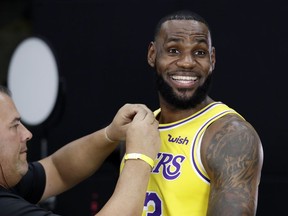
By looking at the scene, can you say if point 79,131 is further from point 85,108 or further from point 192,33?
point 192,33

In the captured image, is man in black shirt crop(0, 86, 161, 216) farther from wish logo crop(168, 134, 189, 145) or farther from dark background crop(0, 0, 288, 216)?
dark background crop(0, 0, 288, 216)

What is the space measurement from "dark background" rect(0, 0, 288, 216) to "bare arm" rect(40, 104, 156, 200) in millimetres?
260

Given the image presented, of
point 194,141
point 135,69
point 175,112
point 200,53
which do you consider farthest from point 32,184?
point 135,69

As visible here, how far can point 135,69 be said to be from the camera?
16.5ft

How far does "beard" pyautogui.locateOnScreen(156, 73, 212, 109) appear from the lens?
312cm

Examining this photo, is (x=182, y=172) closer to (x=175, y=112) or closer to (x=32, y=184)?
(x=175, y=112)

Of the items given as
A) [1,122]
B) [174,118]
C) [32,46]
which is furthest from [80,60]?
[1,122]

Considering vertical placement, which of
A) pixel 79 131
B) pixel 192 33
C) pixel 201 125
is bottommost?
pixel 79 131

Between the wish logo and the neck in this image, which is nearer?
the wish logo

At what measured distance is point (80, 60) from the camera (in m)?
5.30

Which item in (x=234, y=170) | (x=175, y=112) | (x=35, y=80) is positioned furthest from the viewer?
(x=35, y=80)

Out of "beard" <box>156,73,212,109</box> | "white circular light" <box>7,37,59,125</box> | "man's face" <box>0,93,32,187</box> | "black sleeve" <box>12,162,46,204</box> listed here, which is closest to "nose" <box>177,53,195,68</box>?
"beard" <box>156,73,212,109</box>

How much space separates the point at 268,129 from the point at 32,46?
1.61m

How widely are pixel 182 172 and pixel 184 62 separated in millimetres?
485
